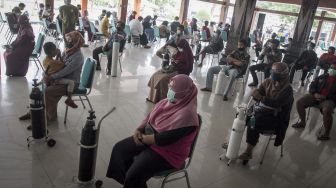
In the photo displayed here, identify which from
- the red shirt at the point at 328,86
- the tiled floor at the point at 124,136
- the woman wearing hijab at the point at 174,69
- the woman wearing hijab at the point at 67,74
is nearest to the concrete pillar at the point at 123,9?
the tiled floor at the point at 124,136

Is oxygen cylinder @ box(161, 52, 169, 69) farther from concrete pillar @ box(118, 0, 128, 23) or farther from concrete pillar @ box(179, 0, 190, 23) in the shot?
concrete pillar @ box(179, 0, 190, 23)

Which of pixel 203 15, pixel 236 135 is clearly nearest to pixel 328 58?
pixel 236 135

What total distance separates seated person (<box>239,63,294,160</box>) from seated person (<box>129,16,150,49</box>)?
6707mm

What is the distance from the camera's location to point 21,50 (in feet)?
15.1

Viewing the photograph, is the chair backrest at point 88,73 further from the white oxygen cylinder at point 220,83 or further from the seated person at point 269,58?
the seated person at point 269,58

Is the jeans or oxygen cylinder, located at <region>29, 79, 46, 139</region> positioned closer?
oxygen cylinder, located at <region>29, 79, 46, 139</region>

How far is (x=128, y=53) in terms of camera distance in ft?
26.8

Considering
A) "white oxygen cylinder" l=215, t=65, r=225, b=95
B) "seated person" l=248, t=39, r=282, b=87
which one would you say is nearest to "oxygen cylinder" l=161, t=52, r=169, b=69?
"white oxygen cylinder" l=215, t=65, r=225, b=95

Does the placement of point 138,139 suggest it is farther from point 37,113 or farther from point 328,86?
point 328,86

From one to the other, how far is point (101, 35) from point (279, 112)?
6.43 meters

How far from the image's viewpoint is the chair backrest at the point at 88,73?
129 inches

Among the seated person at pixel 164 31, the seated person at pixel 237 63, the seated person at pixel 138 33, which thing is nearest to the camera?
the seated person at pixel 237 63

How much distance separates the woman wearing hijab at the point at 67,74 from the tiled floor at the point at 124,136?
0.20 metres

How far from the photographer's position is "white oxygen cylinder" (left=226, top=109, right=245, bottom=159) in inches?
107
